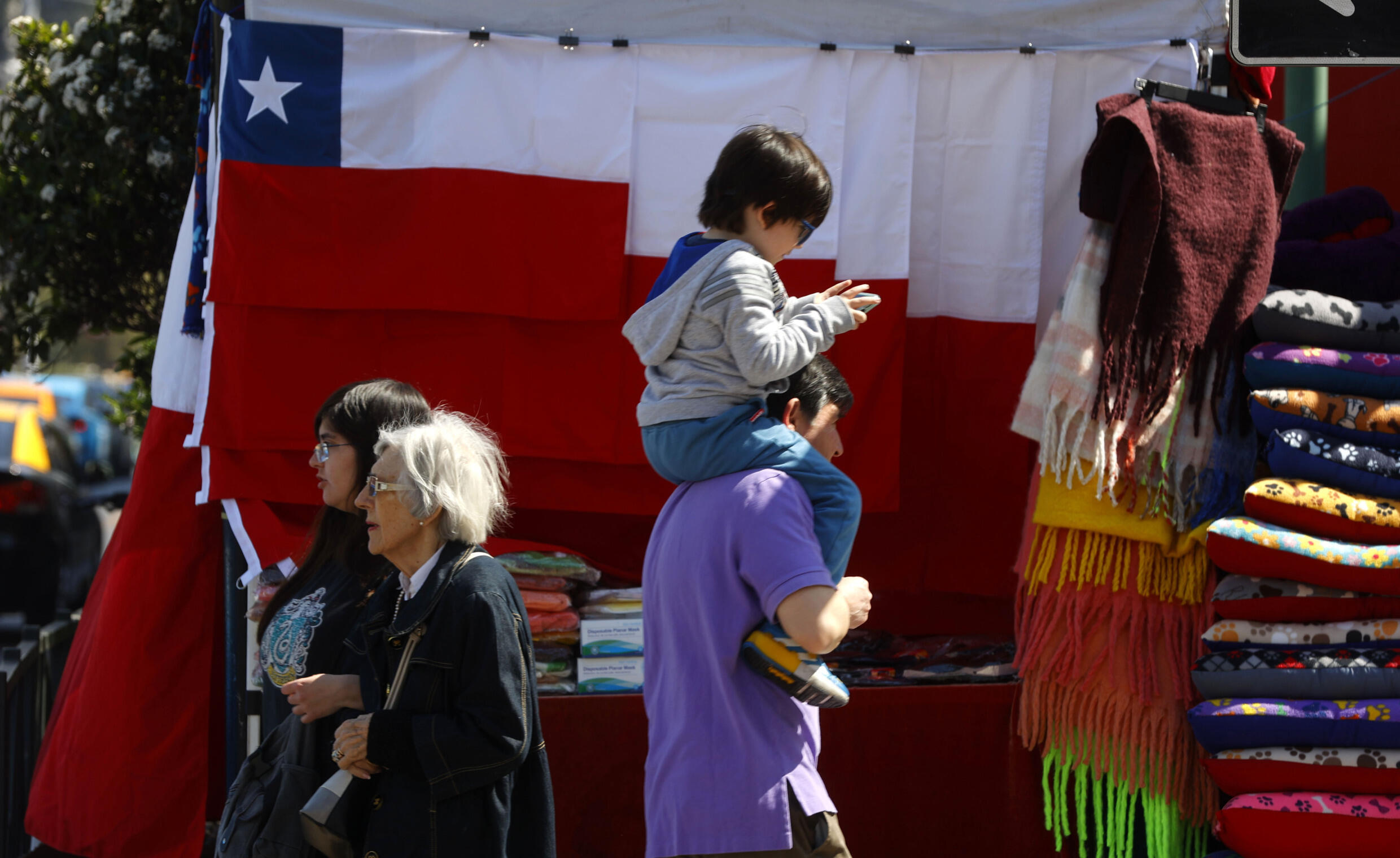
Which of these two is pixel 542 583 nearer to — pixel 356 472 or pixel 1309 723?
pixel 356 472

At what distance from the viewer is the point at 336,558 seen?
2.80m

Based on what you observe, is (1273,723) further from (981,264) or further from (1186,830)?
(981,264)

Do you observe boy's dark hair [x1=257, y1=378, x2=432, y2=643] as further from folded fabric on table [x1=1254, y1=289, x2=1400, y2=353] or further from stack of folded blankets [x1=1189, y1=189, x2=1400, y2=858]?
folded fabric on table [x1=1254, y1=289, x2=1400, y2=353]

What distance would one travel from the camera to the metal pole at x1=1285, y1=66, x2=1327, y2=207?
17.0ft

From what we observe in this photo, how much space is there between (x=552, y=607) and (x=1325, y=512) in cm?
201

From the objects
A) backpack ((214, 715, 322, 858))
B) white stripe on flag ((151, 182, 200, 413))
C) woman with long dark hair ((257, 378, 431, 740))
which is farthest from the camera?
white stripe on flag ((151, 182, 200, 413))

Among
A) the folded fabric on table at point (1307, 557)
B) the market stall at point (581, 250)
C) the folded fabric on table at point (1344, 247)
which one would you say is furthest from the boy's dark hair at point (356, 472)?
the folded fabric on table at point (1344, 247)

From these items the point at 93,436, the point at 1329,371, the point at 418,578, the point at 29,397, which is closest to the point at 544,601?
the point at 418,578

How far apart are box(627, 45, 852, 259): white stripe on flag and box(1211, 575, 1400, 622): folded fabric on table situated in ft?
4.97

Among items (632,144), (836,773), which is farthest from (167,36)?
(836,773)

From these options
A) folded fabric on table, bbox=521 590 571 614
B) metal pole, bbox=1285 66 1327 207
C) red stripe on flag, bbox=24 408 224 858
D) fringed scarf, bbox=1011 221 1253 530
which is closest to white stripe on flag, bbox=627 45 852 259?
fringed scarf, bbox=1011 221 1253 530

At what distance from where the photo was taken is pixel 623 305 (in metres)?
3.78

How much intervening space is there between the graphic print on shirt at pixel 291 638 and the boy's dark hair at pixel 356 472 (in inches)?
1.8

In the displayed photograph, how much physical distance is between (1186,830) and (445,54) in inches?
117
